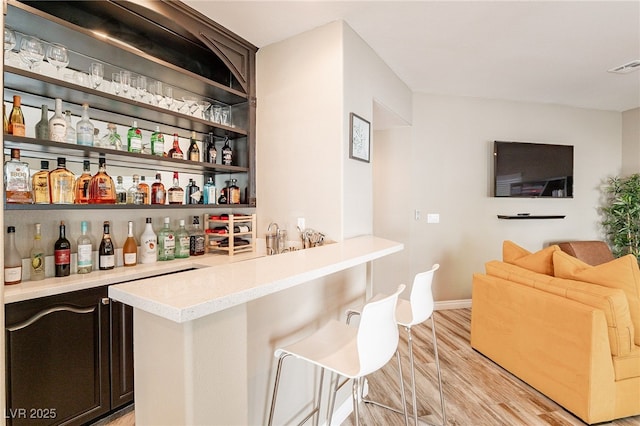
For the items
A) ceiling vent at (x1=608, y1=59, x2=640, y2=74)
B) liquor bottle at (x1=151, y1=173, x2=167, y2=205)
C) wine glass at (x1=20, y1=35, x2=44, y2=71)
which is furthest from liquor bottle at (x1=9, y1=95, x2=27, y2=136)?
ceiling vent at (x1=608, y1=59, x2=640, y2=74)

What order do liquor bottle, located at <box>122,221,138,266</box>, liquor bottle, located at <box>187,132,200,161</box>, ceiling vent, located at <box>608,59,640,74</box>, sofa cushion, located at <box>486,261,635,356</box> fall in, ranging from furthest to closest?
ceiling vent, located at <box>608,59,640,74</box>, liquor bottle, located at <box>187,132,200,161</box>, liquor bottle, located at <box>122,221,138,266</box>, sofa cushion, located at <box>486,261,635,356</box>

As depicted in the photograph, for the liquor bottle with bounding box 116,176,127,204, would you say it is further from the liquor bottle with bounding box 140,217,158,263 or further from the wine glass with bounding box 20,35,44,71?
the wine glass with bounding box 20,35,44,71

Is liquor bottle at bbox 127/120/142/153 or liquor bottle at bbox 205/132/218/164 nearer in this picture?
liquor bottle at bbox 127/120/142/153

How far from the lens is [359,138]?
2.30m

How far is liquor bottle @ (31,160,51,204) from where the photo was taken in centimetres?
169

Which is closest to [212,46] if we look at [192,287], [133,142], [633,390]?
[133,142]

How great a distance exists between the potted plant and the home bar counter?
16.7 feet

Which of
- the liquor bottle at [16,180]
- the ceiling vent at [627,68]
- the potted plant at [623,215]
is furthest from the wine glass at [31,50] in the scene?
the potted plant at [623,215]

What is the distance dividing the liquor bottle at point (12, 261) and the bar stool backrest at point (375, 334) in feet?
5.79

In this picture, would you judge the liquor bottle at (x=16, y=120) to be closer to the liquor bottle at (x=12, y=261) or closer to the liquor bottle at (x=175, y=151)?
the liquor bottle at (x=12, y=261)

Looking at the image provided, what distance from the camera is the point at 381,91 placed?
277 cm

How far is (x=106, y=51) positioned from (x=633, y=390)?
3676mm

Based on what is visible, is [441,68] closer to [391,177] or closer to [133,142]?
[391,177]

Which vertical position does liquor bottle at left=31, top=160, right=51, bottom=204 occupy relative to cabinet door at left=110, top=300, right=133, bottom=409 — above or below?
above
